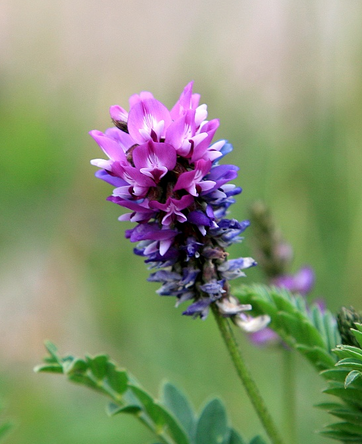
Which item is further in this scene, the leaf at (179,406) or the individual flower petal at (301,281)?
the individual flower petal at (301,281)

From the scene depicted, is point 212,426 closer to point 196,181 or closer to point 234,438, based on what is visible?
point 234,438

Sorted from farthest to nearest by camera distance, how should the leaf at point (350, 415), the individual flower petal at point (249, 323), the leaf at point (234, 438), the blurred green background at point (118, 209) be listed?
the blurred green background at point (118, 209), the leaf at point (234, 438), the individual flower petal at point (249, 323), the leaf at point (350, 415)

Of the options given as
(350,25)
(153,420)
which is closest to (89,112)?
(350,25)

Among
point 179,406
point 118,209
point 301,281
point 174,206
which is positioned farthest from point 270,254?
point 118,209

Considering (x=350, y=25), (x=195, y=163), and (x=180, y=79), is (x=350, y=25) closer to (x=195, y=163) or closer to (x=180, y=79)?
(x=180, y=79)

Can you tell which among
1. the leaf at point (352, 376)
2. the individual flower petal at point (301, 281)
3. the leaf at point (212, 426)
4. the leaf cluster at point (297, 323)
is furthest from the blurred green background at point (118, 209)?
the leaf at point (352, 376)

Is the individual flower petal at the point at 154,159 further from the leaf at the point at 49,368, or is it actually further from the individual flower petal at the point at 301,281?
the individual flower petal at the point at 301,281
